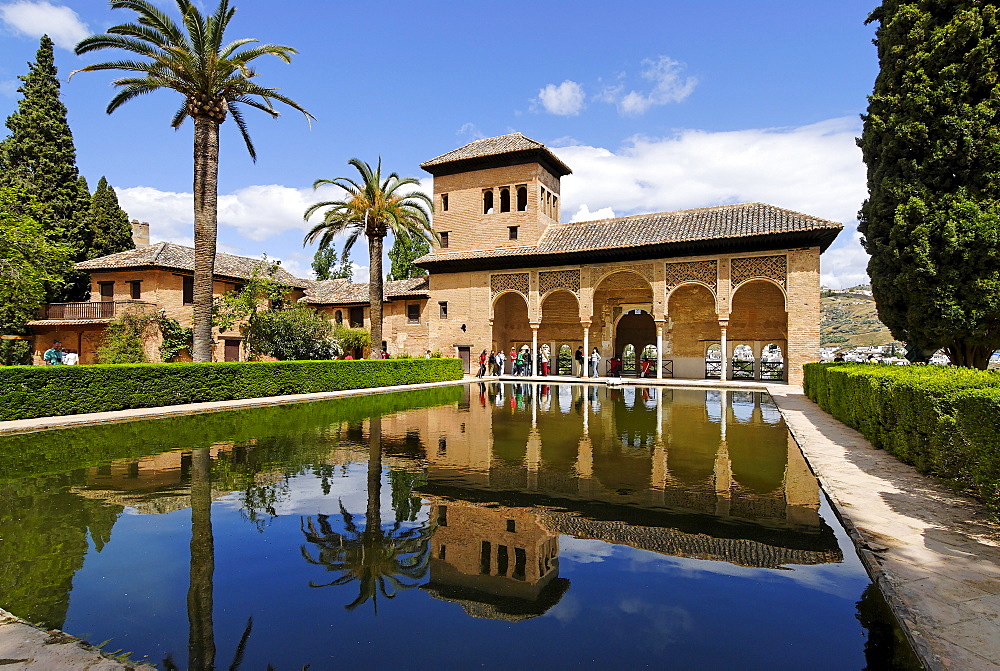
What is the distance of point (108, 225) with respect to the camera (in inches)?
1196

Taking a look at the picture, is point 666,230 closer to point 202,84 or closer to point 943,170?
point 943,170

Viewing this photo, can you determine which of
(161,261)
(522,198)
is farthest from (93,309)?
(522,198)

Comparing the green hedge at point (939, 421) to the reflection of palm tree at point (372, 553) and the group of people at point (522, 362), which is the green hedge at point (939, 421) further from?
the group of people at point (522, 362)

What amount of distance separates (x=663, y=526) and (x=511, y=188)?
27046 millimetres

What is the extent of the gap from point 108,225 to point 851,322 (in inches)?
3372

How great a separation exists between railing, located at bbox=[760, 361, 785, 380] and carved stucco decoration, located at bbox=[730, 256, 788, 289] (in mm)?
5632

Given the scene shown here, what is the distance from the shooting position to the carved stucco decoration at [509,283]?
29.0 meters

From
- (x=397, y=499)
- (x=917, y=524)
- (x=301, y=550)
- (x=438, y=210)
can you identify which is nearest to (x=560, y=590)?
(x=301, y=550)

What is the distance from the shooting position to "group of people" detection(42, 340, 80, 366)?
70.2ft

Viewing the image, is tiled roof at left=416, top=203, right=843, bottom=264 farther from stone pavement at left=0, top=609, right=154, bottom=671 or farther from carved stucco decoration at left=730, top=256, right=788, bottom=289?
stone pavement at left=0, top=609, right=154, bottom=671

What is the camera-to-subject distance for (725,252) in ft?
80.0

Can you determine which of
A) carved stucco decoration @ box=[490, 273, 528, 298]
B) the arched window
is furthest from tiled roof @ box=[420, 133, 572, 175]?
carved stucco decoration @ box=[490, 273, 528, 298]

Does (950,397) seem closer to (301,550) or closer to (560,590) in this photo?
(560,590)

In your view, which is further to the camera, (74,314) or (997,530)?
(74,314)
